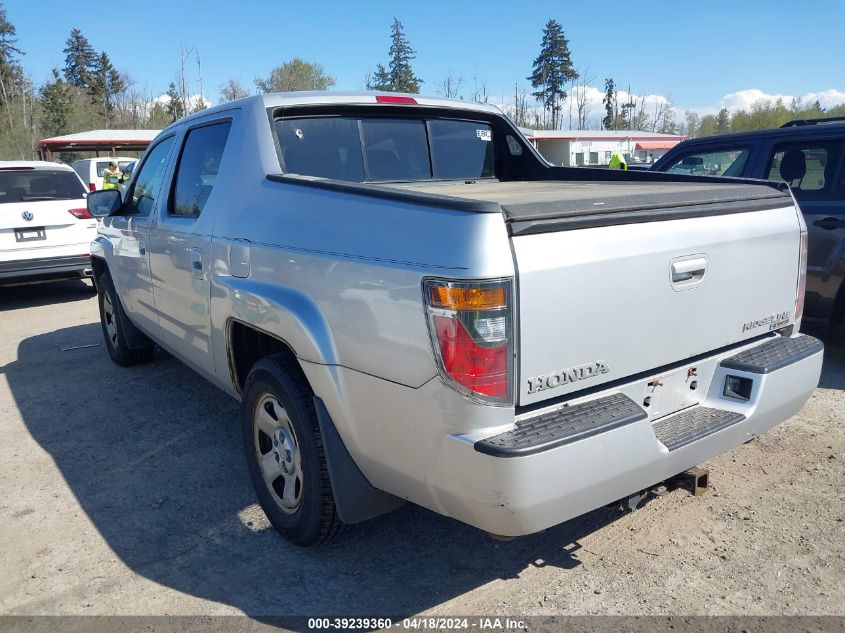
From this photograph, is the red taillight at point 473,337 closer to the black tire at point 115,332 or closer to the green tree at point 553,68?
the black tire at point 115,332

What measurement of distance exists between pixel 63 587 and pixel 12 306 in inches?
309

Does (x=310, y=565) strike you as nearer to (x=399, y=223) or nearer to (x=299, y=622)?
(x=299, y=622)

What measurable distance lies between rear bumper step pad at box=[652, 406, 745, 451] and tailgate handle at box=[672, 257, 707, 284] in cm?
57

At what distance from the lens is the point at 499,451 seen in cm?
214

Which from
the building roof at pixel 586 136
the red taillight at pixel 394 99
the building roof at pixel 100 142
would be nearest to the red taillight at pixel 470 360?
the red taillight at pixel 394 99

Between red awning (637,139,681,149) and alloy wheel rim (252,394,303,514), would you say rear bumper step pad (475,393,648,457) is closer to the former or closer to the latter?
alloy wheel rim (252,394,303,514)

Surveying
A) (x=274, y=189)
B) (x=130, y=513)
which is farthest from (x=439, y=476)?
(x=130, y=513)

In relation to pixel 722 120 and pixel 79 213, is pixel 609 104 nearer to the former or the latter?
pixel 722 120

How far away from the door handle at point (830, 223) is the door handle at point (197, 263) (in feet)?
15.5

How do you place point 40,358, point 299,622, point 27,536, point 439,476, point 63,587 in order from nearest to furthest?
1. point 439,476
2. point 299,622
3. point 63,587
4. point 27,536
5. point 40,358

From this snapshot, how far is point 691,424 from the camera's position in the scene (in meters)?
2.74

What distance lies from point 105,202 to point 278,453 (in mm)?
3137

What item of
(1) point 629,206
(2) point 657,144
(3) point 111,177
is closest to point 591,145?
(2) point 657,144

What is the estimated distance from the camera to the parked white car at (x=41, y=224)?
8.66 m
